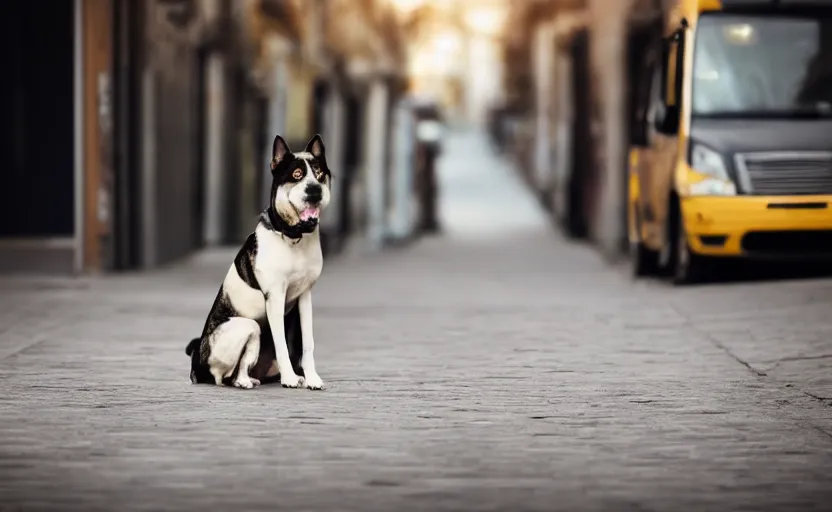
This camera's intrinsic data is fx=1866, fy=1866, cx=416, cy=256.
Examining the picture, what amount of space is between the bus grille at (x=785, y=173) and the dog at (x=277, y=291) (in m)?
8.10

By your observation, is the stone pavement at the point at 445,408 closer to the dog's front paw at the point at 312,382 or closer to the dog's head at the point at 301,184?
the dog's front paw at the point at 312,382

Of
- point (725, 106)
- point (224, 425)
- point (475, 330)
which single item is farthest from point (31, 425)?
point (725, 106)

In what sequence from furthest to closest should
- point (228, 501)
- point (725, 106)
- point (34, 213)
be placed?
point (34, 213) < point (725, 106) < point (228, 501)

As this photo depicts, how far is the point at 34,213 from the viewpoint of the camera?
27094 mm

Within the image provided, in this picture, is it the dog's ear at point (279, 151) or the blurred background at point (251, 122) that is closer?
the dog's ear at point (279, 151)

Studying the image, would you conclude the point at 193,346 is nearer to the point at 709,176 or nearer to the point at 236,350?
the point at 236,350

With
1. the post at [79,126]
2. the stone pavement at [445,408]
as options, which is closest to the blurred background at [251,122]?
the post at [79,126]

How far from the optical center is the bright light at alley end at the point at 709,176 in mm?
17266

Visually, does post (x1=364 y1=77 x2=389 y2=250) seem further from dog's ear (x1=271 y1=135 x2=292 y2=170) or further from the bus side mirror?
dog's ear (x1=271 y1=135 x2=292 y2=170)

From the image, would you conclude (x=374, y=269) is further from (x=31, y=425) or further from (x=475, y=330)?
(x=31, y=425)

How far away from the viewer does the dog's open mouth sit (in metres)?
9.56

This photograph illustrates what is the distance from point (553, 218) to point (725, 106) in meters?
27.4

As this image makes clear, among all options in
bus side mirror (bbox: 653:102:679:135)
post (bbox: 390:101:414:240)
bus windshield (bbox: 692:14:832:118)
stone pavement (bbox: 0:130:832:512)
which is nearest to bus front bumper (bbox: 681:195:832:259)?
stone pavement (bbox: 0:130:832:512)

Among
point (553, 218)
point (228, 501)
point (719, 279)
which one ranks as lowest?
point (553, 218)
